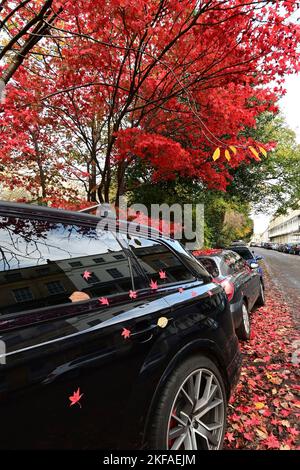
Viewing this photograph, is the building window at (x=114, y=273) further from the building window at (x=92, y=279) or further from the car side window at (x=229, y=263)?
the car side window at (x=229, y=263)

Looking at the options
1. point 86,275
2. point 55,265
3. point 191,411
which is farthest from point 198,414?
point 55,265

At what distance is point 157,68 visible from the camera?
22.4ft

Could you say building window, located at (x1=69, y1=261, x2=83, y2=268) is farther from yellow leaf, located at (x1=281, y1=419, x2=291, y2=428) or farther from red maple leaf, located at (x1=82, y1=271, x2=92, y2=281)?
yellow leaf, located at (x1=281, y1=419, x2=291, y2=428)

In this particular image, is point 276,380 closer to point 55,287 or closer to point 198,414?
point 198,414

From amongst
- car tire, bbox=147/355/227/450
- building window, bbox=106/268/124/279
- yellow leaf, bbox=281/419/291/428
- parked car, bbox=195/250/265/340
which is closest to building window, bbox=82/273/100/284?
building window, bbox=106/268/124/279

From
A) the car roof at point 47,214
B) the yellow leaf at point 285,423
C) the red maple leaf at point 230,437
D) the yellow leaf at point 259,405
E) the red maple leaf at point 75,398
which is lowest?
the yellow leaf at point 259,405

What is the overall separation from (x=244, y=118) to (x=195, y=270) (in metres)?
5.27

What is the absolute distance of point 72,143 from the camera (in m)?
9.46

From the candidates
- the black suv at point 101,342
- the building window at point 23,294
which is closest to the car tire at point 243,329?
the black suv at point 101,342

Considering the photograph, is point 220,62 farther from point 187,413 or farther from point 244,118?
point 187,413

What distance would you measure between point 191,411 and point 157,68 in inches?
268

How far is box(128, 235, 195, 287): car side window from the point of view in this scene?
2.14 metres

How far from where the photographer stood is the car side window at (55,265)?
1.50m

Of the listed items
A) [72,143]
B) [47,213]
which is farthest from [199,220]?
[47,213]
